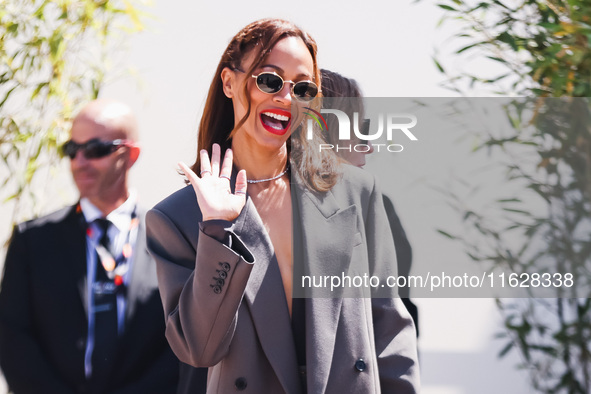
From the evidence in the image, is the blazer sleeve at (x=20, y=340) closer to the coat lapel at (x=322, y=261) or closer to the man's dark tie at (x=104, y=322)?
the man's dark tie at (x=104, y=322)

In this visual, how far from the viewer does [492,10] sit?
11.5 ft

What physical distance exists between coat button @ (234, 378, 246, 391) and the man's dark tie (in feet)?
3.34

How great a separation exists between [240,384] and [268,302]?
0.63ft

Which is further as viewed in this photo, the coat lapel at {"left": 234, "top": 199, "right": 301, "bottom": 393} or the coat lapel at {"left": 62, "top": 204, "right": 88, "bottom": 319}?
the coat lapel at {"left": 62, "top": 204, "right": 88, "bottom": 319}

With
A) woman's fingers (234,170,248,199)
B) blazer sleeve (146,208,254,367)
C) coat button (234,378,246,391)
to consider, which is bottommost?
coat button (234,378,246,391)

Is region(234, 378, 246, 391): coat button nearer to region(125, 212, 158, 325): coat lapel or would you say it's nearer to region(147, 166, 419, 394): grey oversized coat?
region(147, 166, 419, 394): grey oversized coat

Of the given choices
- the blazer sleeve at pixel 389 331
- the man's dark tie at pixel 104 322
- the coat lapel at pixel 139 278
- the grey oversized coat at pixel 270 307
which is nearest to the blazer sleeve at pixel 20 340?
the man's dark tie at pixel 104 322

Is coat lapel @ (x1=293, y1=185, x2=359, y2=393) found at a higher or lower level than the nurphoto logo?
lower

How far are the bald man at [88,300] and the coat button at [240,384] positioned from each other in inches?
37.9

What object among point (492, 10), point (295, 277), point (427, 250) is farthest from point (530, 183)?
point (295, 277)

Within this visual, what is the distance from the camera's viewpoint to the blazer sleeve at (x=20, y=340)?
278 centimetres

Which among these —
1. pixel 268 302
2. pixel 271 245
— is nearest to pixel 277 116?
pixel 271 245

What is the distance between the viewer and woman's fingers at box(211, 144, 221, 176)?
6.39 feet

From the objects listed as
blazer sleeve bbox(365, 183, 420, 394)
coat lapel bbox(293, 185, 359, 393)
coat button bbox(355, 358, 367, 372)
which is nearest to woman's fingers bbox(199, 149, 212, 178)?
coat lapel bbox(293, 185, 359, 393)
